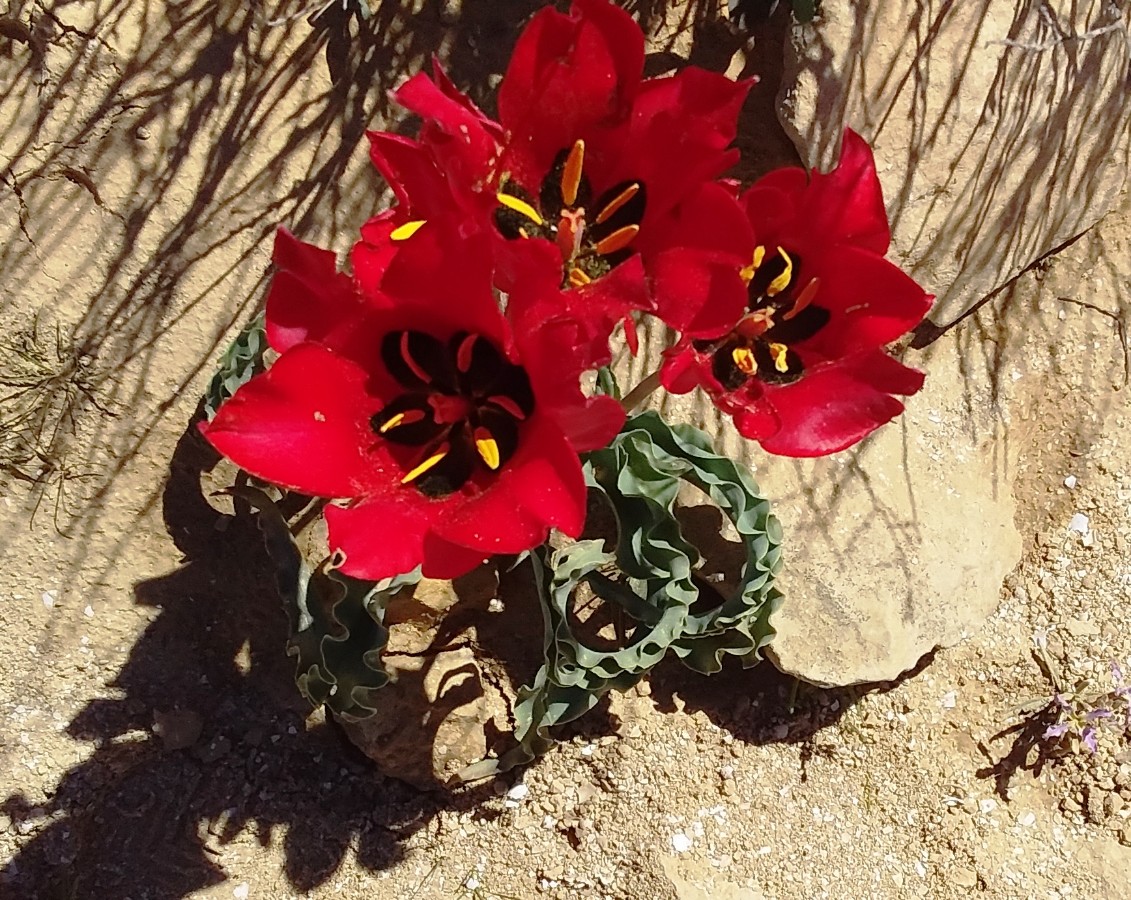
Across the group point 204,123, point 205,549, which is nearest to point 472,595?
point 205,549

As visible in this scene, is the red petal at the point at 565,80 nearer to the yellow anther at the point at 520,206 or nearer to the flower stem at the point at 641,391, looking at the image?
the yellow anther at the point at 520,206

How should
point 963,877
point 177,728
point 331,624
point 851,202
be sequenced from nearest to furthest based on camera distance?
point 851,202, point 331,624, point 177,728, point 963,877

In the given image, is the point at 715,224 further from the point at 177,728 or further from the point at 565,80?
the point at 177,728

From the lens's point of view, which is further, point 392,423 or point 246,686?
point 246,686

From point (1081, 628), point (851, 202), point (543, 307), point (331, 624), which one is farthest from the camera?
point (1081, 628)

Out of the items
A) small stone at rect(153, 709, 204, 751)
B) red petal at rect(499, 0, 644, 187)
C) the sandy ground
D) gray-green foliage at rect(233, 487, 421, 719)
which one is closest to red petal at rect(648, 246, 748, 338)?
red petal at rect(499, 0, 644, 187)

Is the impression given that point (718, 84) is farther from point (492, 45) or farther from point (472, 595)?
point (472, 595)

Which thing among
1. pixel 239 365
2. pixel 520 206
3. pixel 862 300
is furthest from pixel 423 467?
pixel 239 365
